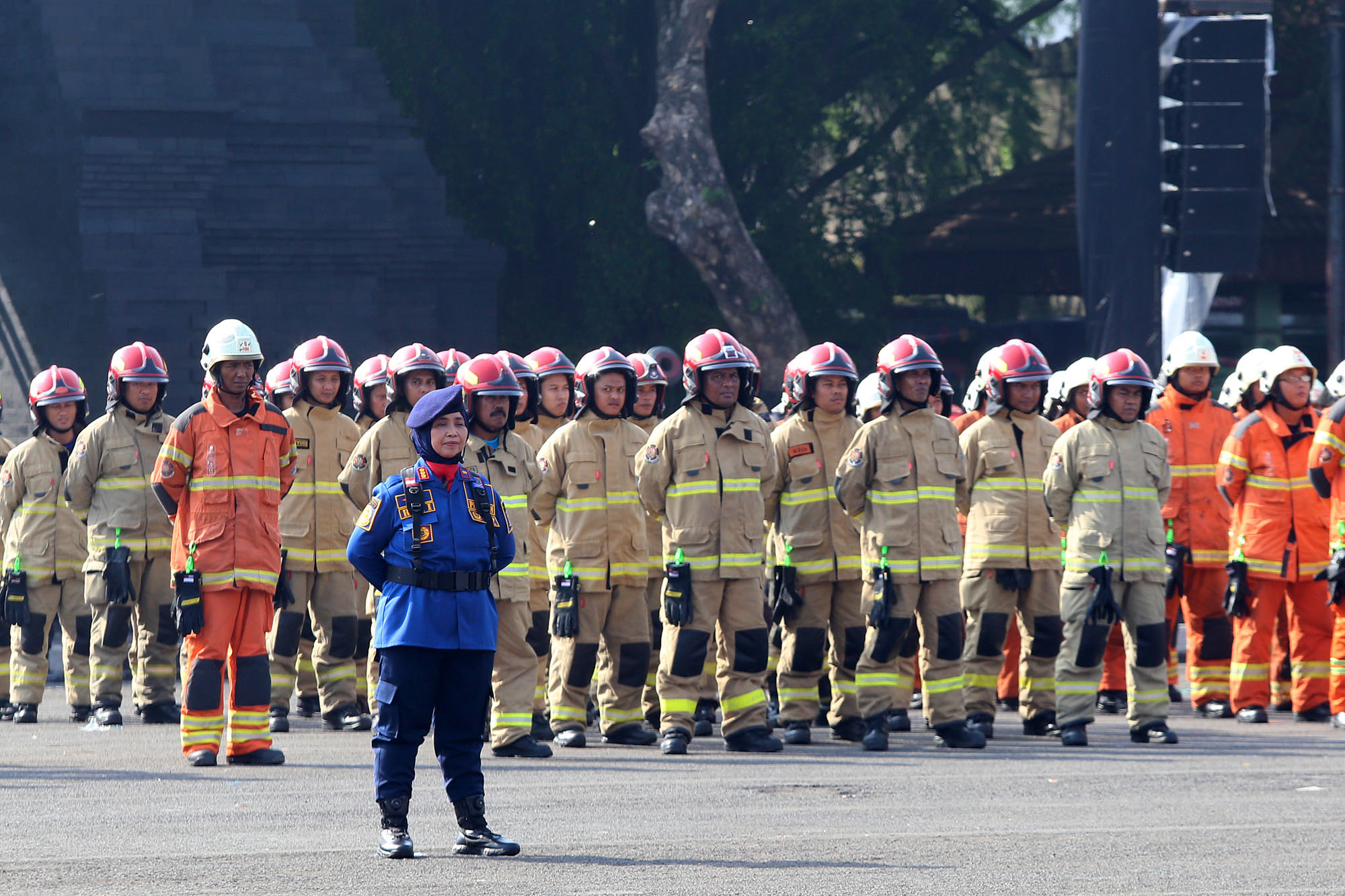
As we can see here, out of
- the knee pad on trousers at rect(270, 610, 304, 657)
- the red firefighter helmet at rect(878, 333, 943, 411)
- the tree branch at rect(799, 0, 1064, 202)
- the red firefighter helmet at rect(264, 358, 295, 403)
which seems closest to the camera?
the red firefighter helmet at rect(878, 333, 943, 411)

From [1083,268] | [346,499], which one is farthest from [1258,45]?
[346,499]

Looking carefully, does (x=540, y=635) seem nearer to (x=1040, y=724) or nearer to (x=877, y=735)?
(x=877, y=735)

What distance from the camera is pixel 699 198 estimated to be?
78.6ft

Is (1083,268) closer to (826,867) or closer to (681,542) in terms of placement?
(681,542)

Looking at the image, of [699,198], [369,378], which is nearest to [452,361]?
[369,378]

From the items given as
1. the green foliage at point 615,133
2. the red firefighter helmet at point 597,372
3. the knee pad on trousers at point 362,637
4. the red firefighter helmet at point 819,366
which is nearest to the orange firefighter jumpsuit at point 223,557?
the knee pad on trousers at point 362,637

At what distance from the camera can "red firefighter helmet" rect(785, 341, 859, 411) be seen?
11.5m

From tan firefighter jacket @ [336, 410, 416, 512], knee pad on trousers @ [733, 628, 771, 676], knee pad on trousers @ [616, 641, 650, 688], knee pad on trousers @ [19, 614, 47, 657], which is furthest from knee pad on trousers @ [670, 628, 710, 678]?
knee pad on trousers @ [19, 614, 47, 657]

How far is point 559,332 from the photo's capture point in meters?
27.0

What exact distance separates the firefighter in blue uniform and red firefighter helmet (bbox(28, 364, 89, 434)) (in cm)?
584

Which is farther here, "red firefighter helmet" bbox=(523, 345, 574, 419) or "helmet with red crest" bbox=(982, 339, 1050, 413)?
"red firefighter helmet" bbox=(523, 345, 574, 419)

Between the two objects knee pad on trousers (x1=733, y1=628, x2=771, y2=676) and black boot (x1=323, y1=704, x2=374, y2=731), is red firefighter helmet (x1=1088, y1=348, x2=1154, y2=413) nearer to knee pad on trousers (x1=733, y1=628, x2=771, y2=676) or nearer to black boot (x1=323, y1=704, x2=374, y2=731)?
knee pad on trousers (x1=733, y1=628, x2=771, y2=676)

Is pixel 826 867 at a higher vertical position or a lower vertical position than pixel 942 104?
lower

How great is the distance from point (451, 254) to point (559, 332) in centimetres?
276
